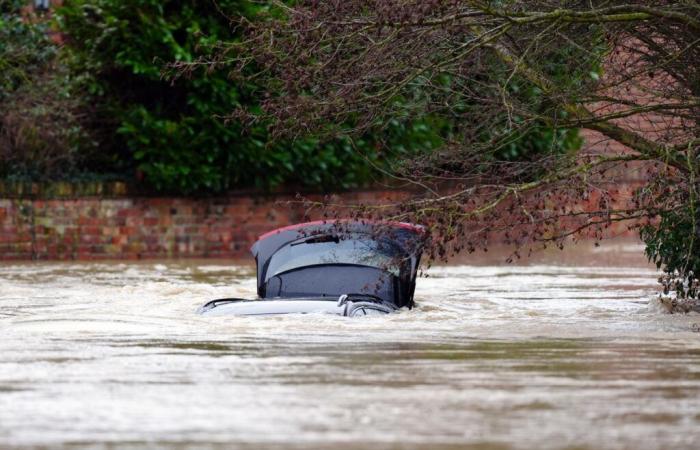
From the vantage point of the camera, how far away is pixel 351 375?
1115 centimetres

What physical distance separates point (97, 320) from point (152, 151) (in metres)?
12.3

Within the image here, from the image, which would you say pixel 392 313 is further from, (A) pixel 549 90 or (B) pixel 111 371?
(B) pixel 111 371

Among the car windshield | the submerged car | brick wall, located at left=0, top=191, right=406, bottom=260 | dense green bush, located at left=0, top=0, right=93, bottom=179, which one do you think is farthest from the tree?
dense green bush, located at left=0, top=0, right=93, bottom=179

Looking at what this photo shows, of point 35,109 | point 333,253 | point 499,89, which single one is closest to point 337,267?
point 333,253

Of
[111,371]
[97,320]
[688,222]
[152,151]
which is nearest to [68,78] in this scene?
[152,151]

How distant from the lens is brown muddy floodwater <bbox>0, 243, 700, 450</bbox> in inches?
341

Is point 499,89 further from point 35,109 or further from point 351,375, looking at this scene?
point 35,109

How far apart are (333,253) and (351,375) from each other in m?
5.51

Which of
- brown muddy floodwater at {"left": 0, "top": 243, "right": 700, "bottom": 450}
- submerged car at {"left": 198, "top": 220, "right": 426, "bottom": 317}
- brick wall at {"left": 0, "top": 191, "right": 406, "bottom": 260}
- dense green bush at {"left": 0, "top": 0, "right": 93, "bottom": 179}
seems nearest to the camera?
brown muddy floodwater at {"left": 0, "top": 243, "right": 700, "bottom": 450}

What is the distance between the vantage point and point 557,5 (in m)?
16.2

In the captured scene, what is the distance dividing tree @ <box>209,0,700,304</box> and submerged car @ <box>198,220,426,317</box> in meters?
0.36

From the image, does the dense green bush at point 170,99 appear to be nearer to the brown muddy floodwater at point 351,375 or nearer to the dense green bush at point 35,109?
the dense green bush at point 35,109

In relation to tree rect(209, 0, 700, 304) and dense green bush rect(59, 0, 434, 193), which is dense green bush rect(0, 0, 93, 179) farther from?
tree rect(209, 0, 700, 304)

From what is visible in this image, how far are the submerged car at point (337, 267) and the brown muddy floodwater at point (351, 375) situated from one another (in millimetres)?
263
